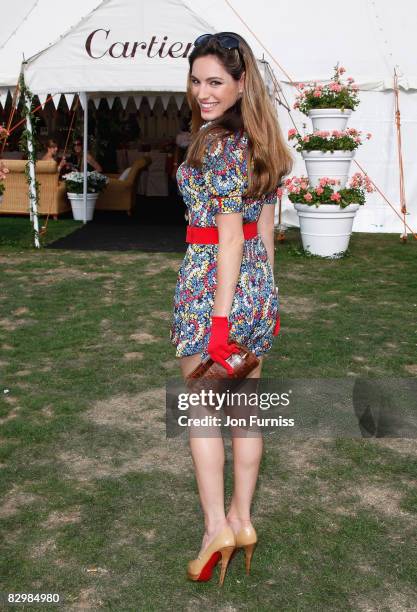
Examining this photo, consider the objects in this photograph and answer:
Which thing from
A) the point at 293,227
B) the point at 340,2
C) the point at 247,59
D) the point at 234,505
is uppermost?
the point at 340,2

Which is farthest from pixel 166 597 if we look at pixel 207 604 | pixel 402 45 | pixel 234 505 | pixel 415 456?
pixel 402 45

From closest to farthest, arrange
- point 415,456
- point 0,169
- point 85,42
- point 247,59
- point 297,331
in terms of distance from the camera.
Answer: point 247,59 → point 415,456 → point 297,331 → point 85,42 → point 0,169

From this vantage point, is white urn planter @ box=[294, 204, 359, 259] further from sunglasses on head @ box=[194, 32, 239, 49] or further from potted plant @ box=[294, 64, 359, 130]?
sunglasses on head @ box=[194, 32, 239, 49]

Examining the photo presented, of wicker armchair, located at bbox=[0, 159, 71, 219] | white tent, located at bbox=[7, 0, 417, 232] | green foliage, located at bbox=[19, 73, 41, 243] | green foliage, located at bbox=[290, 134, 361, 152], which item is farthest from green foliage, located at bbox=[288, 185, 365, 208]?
wicker armchair, located at bbox=[0, 159, 71, 219]

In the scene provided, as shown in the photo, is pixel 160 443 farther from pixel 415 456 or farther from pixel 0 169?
pixel 0 169

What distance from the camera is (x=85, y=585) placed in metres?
A: 2.84

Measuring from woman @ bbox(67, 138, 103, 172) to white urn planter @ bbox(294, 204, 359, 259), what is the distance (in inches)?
234

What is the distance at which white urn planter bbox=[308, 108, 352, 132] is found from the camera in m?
9.91

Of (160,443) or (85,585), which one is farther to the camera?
(160,443)

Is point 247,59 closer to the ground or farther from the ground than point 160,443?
farther from the ground

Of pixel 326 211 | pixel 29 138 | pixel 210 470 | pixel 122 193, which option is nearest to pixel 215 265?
pixel 210 470

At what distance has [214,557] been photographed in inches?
110

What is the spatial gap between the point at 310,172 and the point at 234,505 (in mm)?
7660

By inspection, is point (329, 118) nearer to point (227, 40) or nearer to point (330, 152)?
point (330, 152)
